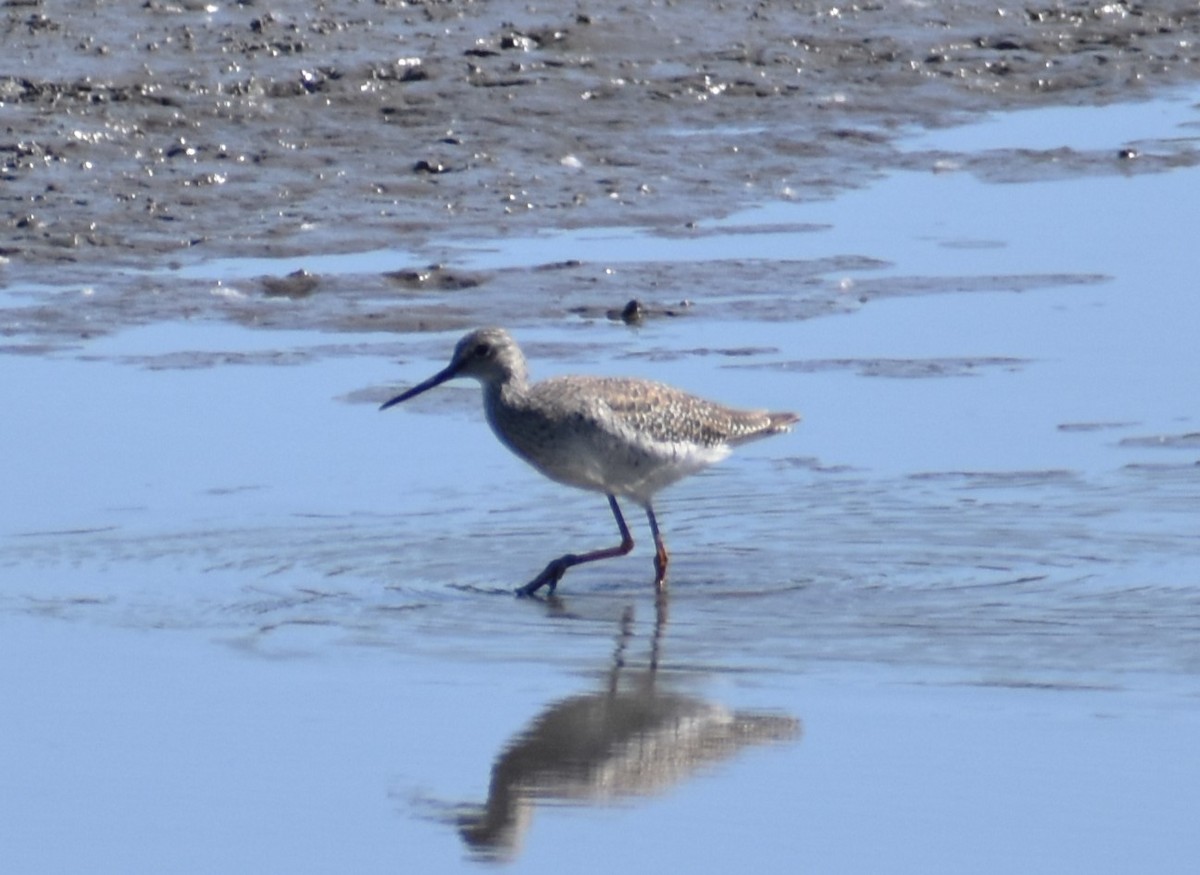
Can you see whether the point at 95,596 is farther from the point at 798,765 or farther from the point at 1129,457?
the point at 1129,457

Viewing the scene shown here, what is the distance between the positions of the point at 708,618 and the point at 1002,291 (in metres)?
3.98

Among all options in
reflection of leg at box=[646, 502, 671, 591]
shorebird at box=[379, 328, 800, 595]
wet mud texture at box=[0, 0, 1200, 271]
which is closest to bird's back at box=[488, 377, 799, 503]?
shorebird at box=[379, 328, 800, 595]

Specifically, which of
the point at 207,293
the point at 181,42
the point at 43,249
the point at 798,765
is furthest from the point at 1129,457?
the point at 181,42

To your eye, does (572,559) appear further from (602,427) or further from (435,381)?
(435,381)

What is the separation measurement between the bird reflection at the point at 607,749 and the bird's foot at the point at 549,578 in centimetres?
92

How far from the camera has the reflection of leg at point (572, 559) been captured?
792 centimetres

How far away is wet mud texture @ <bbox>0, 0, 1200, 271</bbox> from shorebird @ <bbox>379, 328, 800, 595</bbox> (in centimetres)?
345

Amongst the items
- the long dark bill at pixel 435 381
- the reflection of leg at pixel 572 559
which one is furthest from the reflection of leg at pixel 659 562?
the long dark bill at pixel 435 381

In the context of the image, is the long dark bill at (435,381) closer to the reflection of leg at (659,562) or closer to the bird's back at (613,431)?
the bird's back at (613,431)

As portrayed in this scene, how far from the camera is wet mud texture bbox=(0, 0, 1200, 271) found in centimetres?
1227

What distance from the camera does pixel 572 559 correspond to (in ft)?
26.5

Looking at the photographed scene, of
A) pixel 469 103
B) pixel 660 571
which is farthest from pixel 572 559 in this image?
pixel 469 103

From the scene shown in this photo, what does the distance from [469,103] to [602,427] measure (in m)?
5.80

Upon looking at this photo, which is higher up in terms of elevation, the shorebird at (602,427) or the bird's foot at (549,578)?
the shorebird at (602,427)
